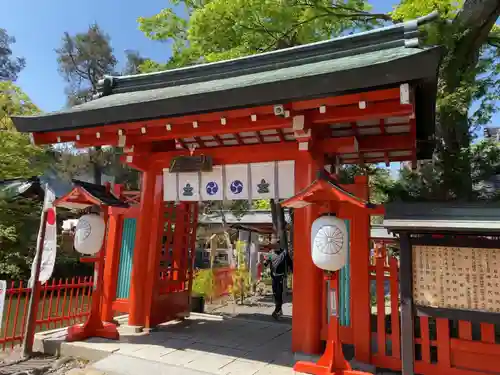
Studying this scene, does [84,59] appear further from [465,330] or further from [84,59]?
[465,330]

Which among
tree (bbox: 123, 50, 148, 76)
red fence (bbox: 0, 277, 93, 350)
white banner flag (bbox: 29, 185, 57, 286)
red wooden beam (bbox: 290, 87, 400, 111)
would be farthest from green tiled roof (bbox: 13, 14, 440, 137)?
tree (bbox: 123, 50, 148, 76)

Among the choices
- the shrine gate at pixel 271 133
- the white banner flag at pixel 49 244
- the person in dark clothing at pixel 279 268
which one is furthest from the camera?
the person in dark clothing at pixel 279 268

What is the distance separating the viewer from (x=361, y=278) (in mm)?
5070

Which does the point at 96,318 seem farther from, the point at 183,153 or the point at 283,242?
the point at 283,242

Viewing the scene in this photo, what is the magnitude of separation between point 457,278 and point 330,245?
56.4 inches

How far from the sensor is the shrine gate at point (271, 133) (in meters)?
4.58

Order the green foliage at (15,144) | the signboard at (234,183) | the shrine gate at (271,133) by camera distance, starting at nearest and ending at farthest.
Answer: the shrine gate at (271,133) < the signboard at (234,183) < the green foliage at (15,144)

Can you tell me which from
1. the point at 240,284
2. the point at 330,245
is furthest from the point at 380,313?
the point at 240,284

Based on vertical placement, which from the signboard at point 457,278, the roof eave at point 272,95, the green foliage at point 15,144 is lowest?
the signboard at point 457,278

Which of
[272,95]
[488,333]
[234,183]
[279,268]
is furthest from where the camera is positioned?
[279,268]

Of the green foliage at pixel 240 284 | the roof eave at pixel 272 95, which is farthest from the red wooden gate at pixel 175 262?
the green foliage at pixel 240 284

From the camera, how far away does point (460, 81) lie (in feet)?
23.3

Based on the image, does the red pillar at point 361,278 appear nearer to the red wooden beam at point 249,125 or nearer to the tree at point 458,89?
the red wooden beam at point 249,125

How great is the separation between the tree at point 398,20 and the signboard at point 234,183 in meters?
3.29
